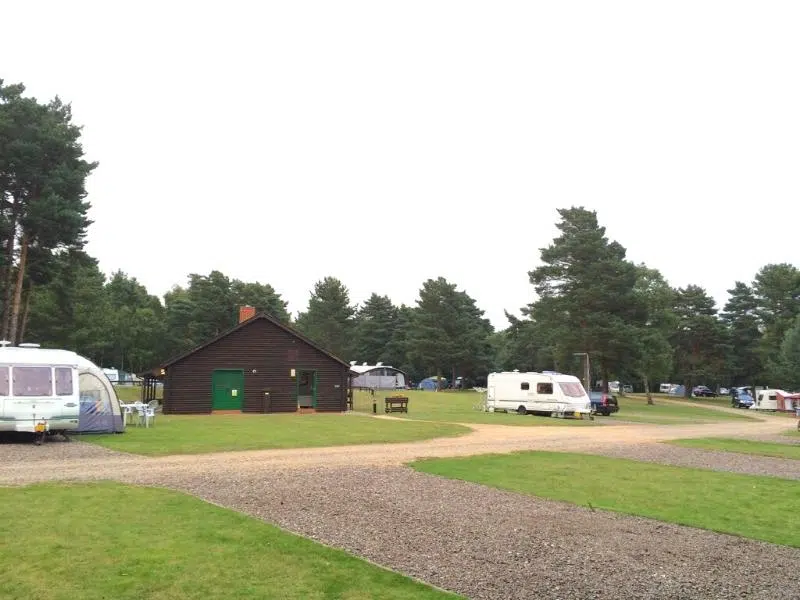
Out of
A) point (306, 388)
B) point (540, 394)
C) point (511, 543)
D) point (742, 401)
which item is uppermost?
point (306, 388)

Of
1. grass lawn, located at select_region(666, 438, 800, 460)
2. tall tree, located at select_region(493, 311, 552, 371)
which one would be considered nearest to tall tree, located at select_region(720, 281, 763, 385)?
tall tree, located at select_region(493, 311, 552, 371)

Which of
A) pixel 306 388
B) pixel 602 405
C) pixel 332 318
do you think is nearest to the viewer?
pixel 306 388

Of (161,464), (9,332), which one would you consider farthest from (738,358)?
(161,464)

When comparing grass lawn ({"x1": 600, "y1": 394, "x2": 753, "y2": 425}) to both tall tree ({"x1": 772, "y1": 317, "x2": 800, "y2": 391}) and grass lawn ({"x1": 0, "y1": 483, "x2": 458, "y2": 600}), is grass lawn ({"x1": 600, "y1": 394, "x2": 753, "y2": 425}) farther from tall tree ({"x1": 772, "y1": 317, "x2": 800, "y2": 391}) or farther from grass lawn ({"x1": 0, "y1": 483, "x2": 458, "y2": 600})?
grass lawn ({"x1": 0, "y1": 483, "x2": 458, "y2": 600})

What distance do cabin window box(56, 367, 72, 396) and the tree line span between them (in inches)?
635

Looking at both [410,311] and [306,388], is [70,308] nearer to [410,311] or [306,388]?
[306,388]

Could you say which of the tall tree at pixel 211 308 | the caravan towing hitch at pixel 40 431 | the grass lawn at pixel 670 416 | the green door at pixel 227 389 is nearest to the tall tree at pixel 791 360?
the grass lawn at pixel 670 416

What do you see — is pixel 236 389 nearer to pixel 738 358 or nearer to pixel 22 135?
pixel 22 135

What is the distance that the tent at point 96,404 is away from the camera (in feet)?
65.2

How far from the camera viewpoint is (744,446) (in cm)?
2084

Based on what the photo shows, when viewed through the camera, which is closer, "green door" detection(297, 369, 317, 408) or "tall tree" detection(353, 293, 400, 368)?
"green door" detection(297, 369, 317, 408)

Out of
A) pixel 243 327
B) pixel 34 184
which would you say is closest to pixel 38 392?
pixel 243 327

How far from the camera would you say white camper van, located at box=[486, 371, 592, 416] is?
33594 millimetres

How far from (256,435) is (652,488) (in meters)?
12.0
